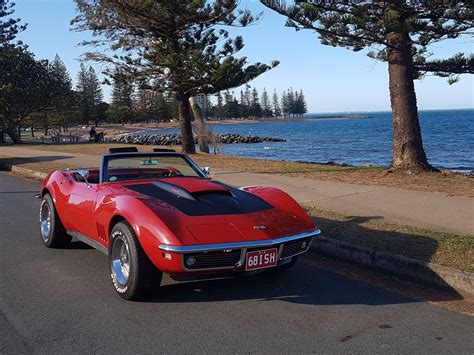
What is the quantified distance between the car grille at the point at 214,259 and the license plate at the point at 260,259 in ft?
0.36

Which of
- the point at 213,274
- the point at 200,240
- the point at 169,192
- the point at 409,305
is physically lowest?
the point at 409,305

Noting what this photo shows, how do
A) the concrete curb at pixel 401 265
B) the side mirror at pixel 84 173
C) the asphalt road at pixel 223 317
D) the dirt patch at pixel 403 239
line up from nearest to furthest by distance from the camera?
1. the asphalt road at pixel 223 317
2. the concrete curb at pixel 401 265
3. the dirt patch at pixel 403 239
4. the side mirror at pixel 84 173

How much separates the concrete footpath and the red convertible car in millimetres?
2788

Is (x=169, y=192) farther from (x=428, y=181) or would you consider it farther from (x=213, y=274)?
(x=428, y=181)

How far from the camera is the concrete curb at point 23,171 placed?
15.2m

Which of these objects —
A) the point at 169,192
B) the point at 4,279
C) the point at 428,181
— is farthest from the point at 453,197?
the point at 4,279

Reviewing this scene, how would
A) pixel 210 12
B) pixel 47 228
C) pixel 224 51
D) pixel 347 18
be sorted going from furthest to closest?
pixel 224 51
pixel 210 12
pixel 347 18
pixel 47 228

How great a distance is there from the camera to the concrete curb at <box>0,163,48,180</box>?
15.2 meters

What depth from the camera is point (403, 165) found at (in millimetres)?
11773

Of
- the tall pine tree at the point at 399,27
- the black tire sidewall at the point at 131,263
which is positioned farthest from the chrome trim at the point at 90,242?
the tall pine tree at the point at 399,27

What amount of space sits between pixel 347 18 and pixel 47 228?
835 cm

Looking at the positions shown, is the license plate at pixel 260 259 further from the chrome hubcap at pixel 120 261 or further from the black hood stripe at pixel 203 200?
the chrome hubcap at pixel 120 261

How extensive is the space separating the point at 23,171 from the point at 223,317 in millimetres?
14431

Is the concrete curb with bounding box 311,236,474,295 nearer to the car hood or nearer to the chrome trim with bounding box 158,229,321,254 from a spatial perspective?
the car hood
